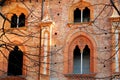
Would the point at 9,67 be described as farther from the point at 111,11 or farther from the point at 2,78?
the point at 111,11

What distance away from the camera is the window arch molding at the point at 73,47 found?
1886 centimetres

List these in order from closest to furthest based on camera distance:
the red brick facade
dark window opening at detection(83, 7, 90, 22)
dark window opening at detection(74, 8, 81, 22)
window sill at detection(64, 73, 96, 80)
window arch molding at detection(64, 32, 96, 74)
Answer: window sill at detection(64, 73, 96, 80) < the red brick facade < window arch molding at detection(64, 32, 96, 74) < dark window opening at detection(83, 7, 90, 22) < dark window opening at detection(74, 8, 81, 22)

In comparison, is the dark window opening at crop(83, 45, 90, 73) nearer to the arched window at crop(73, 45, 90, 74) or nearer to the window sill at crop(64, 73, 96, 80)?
the arched window at crop(73, 45, 90, 74)

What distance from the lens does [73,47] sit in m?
19.3

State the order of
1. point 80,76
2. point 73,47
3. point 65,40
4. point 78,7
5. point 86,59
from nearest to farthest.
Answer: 1. point 80,76
2. point 86,59
3. point 73,47
4. point 65,40
5. point 78,7

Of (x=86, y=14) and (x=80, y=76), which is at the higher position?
(x=86, y=14)

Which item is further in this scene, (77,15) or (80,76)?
(77,15)

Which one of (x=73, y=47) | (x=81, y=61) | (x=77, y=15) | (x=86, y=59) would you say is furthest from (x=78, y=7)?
(x=81, y=61)

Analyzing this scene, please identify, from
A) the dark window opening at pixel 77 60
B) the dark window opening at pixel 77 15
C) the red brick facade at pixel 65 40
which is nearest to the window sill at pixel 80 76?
the red brick facade at pixel 65 40

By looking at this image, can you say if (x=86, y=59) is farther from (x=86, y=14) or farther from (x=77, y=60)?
(x=86, y=14)

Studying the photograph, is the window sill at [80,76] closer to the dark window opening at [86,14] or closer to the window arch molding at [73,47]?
the window arch molding at [73,47]

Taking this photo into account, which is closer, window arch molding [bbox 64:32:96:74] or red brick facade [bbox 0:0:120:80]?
red brick facade [bbox 0:0:120:80]

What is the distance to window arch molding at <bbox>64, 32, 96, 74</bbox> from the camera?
18859 millimetres

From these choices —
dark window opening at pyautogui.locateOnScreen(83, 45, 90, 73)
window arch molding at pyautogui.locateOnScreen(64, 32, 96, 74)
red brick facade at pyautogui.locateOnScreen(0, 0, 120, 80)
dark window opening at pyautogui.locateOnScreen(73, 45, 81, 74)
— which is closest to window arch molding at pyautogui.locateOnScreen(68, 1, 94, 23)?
red brick facade at pyautogui.locateOnScreen(0, 0, 120, 80)
